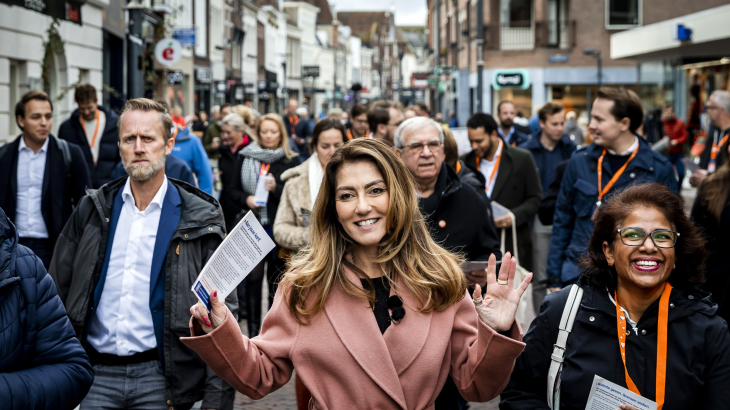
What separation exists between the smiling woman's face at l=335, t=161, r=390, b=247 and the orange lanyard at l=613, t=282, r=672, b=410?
0.92 m

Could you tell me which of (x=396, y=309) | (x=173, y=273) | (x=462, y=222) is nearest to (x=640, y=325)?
(x=396, y=309)

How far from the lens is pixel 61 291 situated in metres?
4.00

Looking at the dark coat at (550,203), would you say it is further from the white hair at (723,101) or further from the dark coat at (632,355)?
the dark coat at (632,355)

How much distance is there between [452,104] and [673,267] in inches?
2032

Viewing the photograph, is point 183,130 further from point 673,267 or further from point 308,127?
point 308,127

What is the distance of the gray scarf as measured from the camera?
330 inches

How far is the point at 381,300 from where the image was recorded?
3.11 m

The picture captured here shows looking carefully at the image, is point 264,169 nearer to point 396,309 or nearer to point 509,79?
point 396,309

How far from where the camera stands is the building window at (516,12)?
1635 inches

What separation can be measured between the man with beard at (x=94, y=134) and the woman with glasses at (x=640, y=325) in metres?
6.25

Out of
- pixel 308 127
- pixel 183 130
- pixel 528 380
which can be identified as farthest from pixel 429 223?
pixel 308 127

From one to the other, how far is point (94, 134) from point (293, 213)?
130 inches

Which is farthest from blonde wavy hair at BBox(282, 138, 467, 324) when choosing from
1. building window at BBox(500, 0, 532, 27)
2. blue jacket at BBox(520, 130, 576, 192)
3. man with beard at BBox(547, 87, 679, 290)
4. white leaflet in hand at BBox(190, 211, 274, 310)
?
building window at BBox(500, 0, 532, 27)

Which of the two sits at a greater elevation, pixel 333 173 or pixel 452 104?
pixel 452 104
